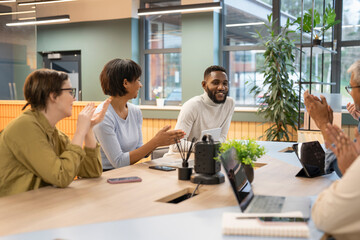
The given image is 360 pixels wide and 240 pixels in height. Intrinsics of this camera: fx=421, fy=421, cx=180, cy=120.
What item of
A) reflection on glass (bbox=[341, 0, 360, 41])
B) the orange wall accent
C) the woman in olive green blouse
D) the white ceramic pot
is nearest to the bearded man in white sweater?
the woman in olive green blouse

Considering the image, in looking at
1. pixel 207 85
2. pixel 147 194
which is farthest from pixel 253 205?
pixel 207 85

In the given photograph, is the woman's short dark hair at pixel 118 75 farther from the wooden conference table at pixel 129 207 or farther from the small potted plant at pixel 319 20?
the small potted plant at pixel 319 20

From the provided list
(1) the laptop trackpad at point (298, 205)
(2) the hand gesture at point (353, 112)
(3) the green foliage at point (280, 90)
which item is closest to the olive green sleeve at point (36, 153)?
(1) the laptop trackpad at point (298, 205)

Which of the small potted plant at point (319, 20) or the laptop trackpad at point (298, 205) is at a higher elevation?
the small potted plant at point (319, 20)

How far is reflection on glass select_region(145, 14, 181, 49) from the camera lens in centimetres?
776

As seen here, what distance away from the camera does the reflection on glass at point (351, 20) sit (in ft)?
20.6

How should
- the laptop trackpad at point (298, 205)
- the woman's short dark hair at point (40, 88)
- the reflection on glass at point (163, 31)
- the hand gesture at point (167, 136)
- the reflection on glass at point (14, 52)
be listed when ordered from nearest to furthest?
the laptop trackpad at point (298, 205)
the woman's short dark hair at point (40, 88)
the hand gesture at point (167, 136)
the reflection on glass at point (14, 52)
the reflection on glass at point (163, 31)

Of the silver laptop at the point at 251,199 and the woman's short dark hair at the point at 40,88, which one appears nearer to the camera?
the silver laptop at the point at 251,199

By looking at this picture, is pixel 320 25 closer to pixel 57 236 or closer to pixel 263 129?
pixel 263 129

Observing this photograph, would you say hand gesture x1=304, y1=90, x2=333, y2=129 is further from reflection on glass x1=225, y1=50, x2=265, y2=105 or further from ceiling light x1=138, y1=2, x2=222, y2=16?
reflection on glass x1=225, y1=50, x2=265, y2=105

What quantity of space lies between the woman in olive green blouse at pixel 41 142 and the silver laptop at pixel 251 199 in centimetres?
78

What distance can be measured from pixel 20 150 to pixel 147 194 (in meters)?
0.64

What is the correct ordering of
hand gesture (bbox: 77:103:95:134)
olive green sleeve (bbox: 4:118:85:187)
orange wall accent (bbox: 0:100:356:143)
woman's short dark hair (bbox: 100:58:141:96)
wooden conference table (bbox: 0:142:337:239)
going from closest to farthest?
1. wooden conference table (bbox: 0:142:337:239)
2. olive green sleeve (bbox: 4:118:85:187)
3. hand gesture (bbox: 77:103:95:134)
4. woman's short dark hair (bbox: 100:58:141:96)
5. orange wall accent (bbox: 0:100:356:143)

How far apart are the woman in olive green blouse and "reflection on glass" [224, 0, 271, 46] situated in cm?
528
